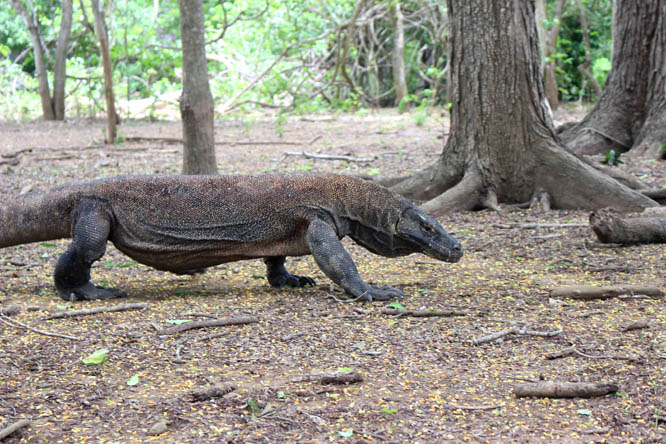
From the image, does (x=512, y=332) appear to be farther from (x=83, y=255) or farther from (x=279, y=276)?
(x=83, y=255)

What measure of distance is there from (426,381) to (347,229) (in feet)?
5.49

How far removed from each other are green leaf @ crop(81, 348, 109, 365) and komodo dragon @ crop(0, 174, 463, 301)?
1.11 metres

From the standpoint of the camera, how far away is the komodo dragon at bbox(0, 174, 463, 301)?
416 centimetres

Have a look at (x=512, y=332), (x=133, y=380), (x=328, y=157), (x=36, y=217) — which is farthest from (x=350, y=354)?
(x=328, y=157)

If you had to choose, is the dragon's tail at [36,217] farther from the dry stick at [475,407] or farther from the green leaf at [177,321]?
the dry stick at [475,407]

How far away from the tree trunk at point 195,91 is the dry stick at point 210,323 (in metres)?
3.54

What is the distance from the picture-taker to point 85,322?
3.60 m

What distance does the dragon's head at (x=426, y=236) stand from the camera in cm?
436

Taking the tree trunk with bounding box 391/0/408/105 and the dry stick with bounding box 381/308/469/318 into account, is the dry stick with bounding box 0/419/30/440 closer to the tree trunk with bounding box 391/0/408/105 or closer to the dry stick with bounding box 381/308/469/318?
the dry stick with bounding box 381/308/469/318

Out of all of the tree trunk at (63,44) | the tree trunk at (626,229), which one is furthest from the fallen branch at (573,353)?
the tree trunk at (63,44)

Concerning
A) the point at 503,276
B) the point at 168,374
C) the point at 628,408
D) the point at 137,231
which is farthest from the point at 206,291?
the point at 628,408

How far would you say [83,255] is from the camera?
4098mm

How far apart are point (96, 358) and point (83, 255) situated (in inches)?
47.8

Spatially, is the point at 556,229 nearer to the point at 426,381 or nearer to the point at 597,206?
the point at 597,206
